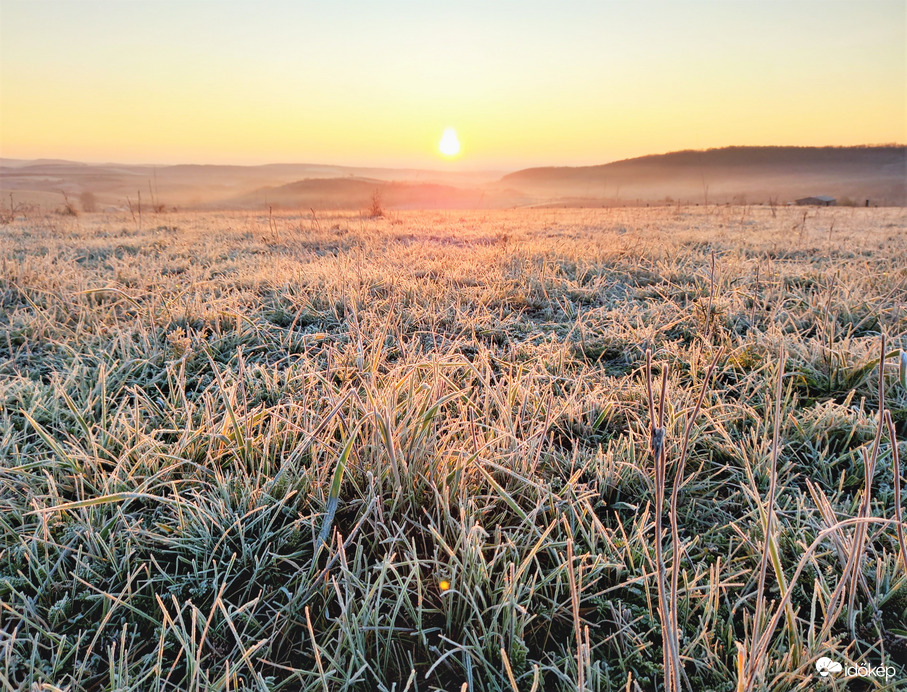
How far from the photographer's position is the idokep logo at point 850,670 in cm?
89

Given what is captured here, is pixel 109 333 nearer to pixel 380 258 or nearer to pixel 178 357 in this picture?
pixel 178 357

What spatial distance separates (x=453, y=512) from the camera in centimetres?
131

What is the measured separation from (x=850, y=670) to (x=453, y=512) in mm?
892

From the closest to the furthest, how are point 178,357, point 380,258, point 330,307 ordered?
point 178,357, point 330,307, point 380,258

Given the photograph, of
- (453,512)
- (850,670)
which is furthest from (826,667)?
(453,512)

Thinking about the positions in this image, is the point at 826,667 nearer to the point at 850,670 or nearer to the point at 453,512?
the point at 850,670

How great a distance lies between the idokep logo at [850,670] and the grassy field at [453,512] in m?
0.02

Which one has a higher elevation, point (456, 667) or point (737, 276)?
point (737, 276)

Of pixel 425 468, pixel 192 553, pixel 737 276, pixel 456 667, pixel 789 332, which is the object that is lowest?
pixel 456 667

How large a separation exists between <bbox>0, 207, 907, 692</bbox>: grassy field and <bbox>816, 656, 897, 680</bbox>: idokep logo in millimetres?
16

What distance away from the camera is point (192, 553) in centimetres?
120

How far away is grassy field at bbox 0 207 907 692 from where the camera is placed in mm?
954

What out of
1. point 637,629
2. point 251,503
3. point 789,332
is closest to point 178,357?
point 251,503

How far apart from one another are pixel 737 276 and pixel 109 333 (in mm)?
4179
